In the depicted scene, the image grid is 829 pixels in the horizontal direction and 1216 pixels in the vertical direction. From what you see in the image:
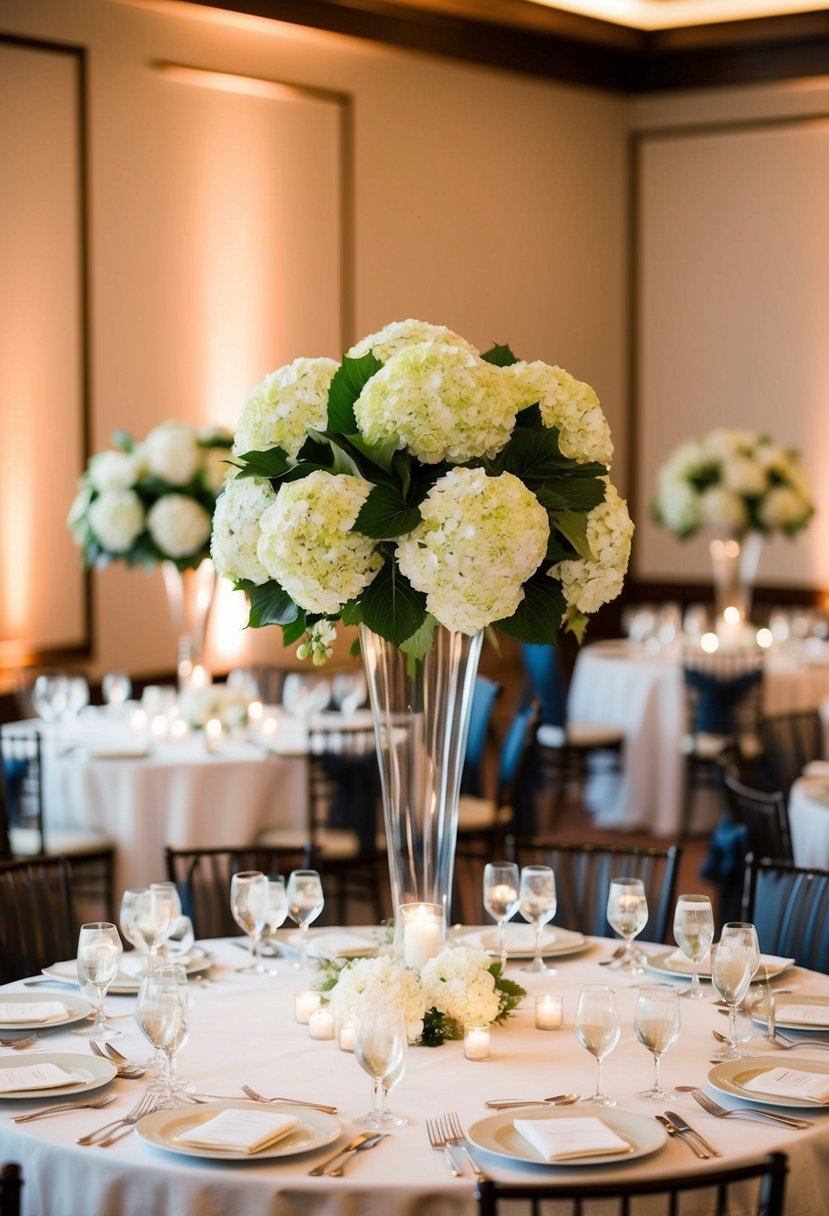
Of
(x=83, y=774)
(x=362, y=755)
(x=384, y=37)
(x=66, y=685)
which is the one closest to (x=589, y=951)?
(x=362, y=755)

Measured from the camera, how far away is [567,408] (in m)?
2.87

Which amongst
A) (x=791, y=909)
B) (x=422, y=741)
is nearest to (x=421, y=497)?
(x=422, y=741)

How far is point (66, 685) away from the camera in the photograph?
6480 mm

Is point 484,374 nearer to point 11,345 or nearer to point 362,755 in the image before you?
point 362,755

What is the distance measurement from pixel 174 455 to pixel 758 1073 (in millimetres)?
4169

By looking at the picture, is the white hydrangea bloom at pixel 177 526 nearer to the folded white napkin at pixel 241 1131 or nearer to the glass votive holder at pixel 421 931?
the glass votive holder at pixel 421 931

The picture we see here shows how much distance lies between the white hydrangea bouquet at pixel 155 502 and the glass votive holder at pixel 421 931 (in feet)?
11.3

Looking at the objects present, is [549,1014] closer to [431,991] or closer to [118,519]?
[431,991]

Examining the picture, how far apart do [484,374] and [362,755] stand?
10.4 ft

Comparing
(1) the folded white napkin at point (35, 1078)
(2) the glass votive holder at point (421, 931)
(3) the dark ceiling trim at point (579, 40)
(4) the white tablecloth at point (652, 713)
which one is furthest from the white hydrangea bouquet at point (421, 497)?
(3) the dark ceiling trim at point (579, 40)

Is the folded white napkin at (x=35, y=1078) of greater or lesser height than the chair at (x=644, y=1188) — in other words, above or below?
below

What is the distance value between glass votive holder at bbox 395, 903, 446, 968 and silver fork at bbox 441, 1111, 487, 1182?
46cm

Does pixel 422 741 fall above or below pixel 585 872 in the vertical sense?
above

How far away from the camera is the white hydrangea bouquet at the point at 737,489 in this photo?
29.1 ft
